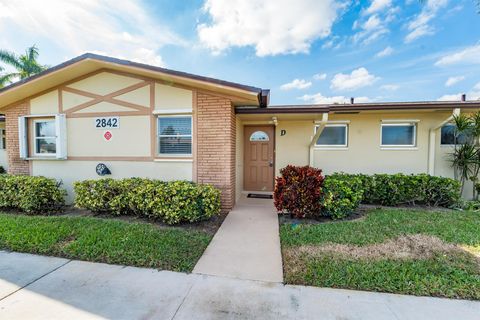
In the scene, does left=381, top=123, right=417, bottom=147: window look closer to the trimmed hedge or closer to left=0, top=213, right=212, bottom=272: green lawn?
the trimmed hedge

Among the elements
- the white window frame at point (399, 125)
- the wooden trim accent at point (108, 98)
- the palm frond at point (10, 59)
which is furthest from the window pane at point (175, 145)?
the palm frond at point (10, 59)

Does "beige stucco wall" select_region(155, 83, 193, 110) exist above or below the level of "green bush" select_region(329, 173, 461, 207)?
above

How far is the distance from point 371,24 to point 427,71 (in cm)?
346

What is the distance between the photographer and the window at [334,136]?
7.52 metres

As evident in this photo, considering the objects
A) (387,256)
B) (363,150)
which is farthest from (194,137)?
(363,150)

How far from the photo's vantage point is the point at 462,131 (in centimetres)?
653

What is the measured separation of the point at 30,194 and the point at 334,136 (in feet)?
29.6

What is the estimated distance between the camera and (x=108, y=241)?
12.5ft

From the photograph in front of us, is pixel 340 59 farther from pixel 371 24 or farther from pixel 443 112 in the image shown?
pixel 443 112

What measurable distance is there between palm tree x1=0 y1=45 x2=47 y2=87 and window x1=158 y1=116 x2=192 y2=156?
20.3m

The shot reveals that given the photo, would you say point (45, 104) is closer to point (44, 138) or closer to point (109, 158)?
point (44, 138)

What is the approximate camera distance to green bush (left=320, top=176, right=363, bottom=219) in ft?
16.1

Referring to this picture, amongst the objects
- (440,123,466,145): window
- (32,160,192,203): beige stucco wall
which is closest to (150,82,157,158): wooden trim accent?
(32,160,192,203): beige stucco wall

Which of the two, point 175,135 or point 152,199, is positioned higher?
point 175,135
